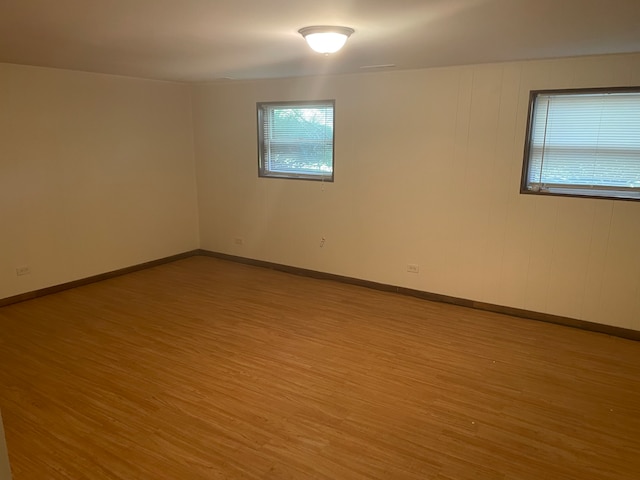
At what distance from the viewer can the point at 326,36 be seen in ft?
8.91

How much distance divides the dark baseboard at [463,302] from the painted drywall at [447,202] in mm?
61

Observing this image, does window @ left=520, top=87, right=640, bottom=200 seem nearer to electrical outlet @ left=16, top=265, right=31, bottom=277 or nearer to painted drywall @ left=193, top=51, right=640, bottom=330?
painted drywall @ left=193, top=51, right=640, bottom=330

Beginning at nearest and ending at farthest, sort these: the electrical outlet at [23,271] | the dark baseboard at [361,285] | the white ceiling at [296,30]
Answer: the white ceiling at [296,30], the dark baseboard at [361,285], the electrical outlet at [23,271]

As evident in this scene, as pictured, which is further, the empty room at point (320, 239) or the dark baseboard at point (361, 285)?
the dark baseboard at point (361, 285)

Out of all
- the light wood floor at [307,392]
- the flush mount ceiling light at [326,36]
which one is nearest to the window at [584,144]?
the light wood floor at [307,392]

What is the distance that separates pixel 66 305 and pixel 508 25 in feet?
14.9

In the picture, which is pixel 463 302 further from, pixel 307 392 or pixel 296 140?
pixel 296 140

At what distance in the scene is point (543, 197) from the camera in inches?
160

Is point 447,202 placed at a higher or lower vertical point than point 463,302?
higher

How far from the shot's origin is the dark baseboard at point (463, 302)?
13.1 ft

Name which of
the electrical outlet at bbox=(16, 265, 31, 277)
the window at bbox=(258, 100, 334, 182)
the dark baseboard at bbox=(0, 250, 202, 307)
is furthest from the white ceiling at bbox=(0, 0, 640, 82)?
the dark baseboard at bbox=(0, 250, 202, 307)

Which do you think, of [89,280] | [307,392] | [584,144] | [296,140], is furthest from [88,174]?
[584,144]

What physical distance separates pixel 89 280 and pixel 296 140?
2.91m

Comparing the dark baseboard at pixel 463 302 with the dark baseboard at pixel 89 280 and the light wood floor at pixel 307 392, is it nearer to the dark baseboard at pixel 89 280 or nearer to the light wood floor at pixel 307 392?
the light wood floor at pixel 307 392
